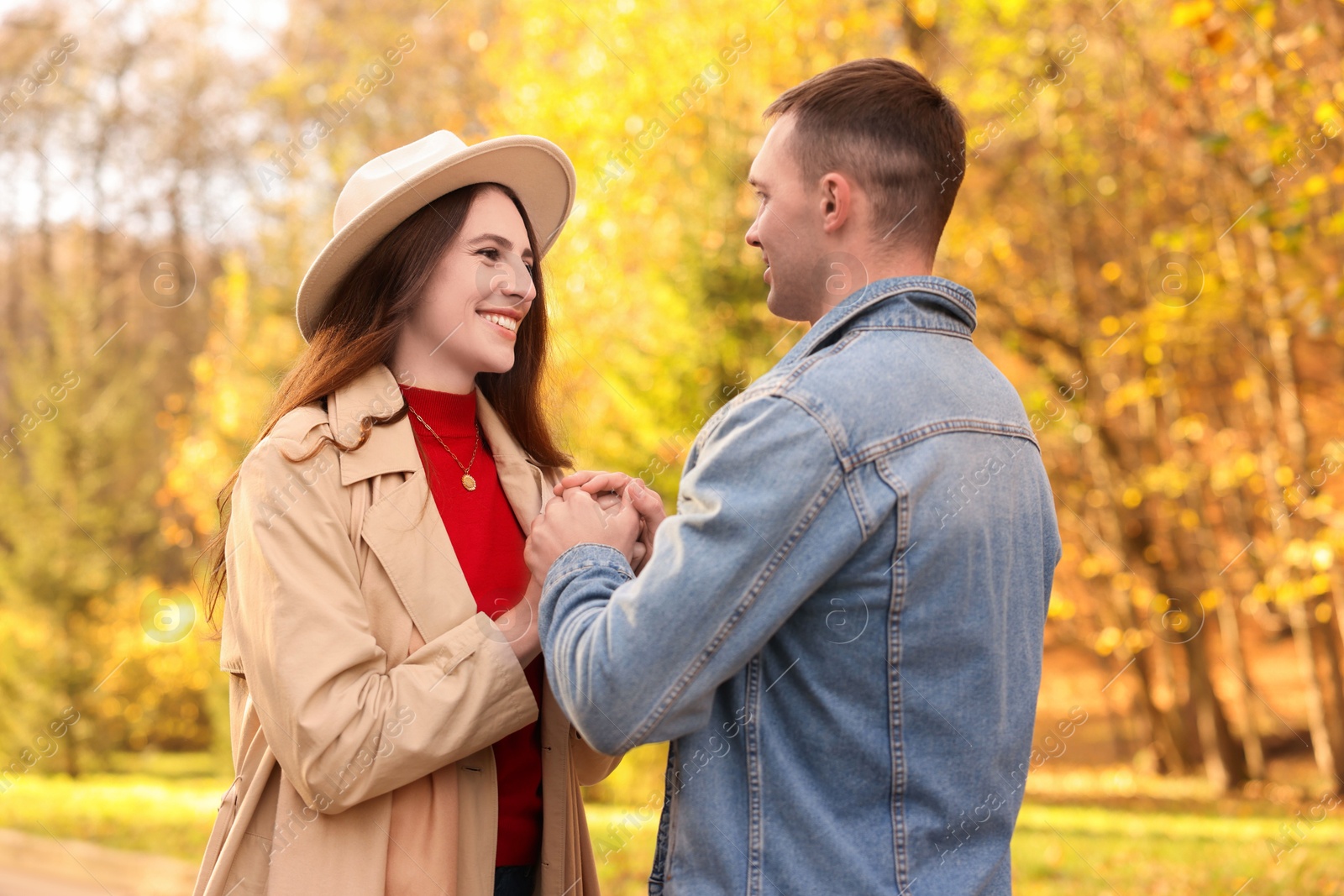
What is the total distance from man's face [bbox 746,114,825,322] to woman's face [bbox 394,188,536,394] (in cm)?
63

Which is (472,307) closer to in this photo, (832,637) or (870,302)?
(870,302)

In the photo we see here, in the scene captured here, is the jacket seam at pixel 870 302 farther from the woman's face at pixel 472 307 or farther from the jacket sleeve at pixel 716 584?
the woman's face at pixel 472 307

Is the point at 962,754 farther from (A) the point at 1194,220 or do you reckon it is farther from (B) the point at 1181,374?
(B) the point at 1181,374

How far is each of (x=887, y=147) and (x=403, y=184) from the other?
97 cm

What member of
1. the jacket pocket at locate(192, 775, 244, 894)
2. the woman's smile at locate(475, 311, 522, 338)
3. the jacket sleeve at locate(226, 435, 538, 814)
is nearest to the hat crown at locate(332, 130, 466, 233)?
the woman's smile at locate(475, 311, 522, 338)

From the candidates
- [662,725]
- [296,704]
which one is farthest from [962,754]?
[296,704]

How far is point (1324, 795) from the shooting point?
30.8ft

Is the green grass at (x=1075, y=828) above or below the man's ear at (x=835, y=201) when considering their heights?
below

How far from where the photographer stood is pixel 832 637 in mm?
1604

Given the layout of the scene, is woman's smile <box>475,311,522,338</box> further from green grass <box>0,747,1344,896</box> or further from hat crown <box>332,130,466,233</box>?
green grass <box>0,747,1344,896</box>

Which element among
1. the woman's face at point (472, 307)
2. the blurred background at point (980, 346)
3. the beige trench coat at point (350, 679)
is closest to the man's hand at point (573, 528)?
the beige trench coat at point (350, 679)

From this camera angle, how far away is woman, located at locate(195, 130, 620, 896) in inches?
72.1

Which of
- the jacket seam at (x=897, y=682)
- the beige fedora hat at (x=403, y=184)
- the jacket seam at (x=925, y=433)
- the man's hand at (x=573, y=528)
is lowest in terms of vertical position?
the jacket seam at (x=897, y=682)

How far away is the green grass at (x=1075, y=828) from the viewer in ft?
19.9
